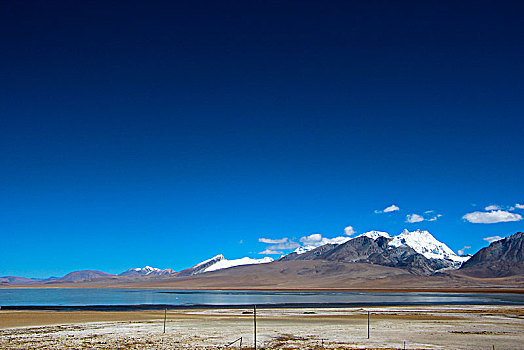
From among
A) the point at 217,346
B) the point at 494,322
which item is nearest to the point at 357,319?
the point at 494,322

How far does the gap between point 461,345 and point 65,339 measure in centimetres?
2712

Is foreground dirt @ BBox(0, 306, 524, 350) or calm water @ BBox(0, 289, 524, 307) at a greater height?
foreground dirt @ BBox(0, 306, 524, 350)

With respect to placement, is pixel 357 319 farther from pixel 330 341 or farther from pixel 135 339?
pixel 135 339

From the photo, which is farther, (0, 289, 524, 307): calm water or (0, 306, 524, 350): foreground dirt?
A: (0, 289, 524, 307): calm water

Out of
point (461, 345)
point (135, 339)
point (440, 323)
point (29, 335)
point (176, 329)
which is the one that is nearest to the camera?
point (461, 345)

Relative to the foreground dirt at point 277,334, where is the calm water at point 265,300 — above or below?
below

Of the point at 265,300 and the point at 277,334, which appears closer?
the point at 277,334

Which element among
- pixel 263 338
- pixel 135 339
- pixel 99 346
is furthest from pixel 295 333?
pixel 99 346

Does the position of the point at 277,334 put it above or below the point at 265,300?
above

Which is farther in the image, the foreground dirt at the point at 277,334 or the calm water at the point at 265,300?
the calm water at the point at 265,300

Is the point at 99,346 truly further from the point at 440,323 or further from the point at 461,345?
the point at 440,323

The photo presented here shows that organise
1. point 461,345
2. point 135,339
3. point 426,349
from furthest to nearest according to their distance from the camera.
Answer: point 135,339 < point 461,345 < point 426,349

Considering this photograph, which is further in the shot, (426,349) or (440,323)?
(440,323)

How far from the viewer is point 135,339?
112ft
